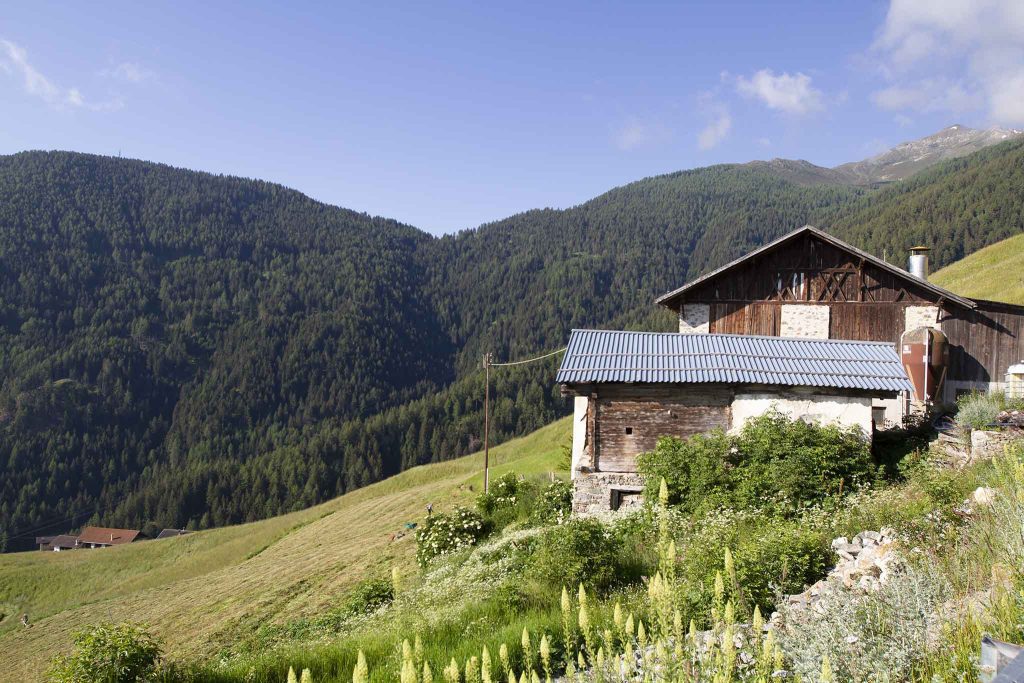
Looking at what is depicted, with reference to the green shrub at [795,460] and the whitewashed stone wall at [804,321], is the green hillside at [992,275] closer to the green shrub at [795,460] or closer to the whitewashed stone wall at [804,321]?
the whitewashed stone wall at [804,321]

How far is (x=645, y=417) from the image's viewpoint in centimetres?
1598

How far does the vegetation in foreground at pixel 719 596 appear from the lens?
4.39 metres

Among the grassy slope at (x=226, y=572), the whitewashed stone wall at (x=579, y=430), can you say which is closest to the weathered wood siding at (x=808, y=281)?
the whitewashed stone wall at (x=579, y=430)

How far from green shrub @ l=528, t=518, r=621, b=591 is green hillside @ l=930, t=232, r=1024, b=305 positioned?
43.1 m

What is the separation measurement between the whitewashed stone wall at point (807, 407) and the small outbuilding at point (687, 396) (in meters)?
0.02

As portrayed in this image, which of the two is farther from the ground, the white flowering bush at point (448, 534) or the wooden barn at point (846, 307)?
the wooden barn at point (846, 307)

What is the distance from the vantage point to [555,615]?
27.2 ft

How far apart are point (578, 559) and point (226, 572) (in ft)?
121

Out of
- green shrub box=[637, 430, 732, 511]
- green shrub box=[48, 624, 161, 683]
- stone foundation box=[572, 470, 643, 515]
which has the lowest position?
green shrub box=[48, 624, 161, 683]

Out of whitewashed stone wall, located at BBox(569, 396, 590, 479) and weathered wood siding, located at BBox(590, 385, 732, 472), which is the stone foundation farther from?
whitewashed stone wall, located at BBox(569, 396, 590, 479)

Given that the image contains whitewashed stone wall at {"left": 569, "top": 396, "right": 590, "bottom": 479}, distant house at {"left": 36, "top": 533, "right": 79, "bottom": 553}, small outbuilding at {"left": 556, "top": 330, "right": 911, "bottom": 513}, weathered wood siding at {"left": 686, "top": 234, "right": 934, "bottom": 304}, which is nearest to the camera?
small outbuilding at {"left": 556, "top": 330, "right": 911, "bottom": 513}

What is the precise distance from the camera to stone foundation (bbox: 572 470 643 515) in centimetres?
1555

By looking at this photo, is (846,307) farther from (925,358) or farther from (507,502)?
(507,502)

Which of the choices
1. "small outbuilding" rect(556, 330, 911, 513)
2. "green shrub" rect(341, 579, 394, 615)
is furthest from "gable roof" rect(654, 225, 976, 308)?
"green shrub" rect(341, 579, 394, 615)
